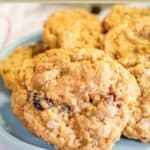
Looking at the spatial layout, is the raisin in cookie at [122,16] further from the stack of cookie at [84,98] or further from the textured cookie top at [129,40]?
the stack of cookie at [84,98]

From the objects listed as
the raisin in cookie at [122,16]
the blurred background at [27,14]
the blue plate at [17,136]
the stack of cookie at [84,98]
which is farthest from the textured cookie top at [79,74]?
the blurred background at [27,14]

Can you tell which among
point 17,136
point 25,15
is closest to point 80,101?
point 17,136

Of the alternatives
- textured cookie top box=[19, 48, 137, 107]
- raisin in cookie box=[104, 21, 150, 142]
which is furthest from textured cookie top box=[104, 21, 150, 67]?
textured cookie top box=[19, 48, 137, 107]

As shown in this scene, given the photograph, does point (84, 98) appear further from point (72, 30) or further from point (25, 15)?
point (25, 15)

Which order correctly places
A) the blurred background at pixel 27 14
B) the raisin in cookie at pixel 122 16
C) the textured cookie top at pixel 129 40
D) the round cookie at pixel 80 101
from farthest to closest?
the blurred background at pixel 27 14 → the raisin in cookie at pixel 122 16 → the textured cookie top at pixel 129 40 → the round cookie at pixel 80 101

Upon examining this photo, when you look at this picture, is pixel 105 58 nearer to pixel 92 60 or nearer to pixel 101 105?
pixel 92 60

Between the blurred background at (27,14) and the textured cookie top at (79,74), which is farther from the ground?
the textured cookie top at (79,74)
